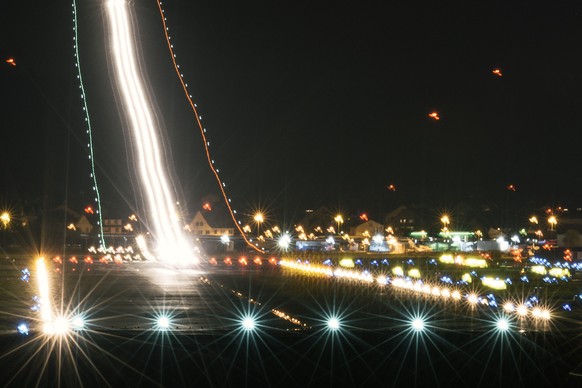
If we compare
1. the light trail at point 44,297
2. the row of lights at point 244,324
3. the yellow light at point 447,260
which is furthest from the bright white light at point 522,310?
the yellow light at point 447,260

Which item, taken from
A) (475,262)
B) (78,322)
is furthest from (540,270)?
(78,322)

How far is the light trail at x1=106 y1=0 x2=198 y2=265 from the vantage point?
48.9 meters

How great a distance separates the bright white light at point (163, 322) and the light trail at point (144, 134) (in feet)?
94.7

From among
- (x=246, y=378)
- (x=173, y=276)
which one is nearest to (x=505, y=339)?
(x=246, y=378)

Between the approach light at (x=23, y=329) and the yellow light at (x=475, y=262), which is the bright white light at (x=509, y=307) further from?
the yellow light at (x=475, y=262)

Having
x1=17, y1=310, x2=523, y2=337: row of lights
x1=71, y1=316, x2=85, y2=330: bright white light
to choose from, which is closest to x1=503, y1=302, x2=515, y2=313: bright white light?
x1=17, y1=310, x2=523, y2=337: row of lights

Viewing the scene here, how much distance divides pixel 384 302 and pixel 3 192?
3228 inches

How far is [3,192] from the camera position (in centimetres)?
9975

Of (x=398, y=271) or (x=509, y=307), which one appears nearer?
(x=509, y=307)

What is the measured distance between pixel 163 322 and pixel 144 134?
106ft

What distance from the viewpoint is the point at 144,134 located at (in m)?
50.0

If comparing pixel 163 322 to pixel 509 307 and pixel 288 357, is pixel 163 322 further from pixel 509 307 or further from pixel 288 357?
pixel 509 307

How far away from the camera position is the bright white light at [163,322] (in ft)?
58.1

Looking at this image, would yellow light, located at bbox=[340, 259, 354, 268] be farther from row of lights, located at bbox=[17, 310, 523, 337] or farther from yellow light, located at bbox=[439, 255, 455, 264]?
row of lights, located at bbox=[17, 310, 523, 337]
